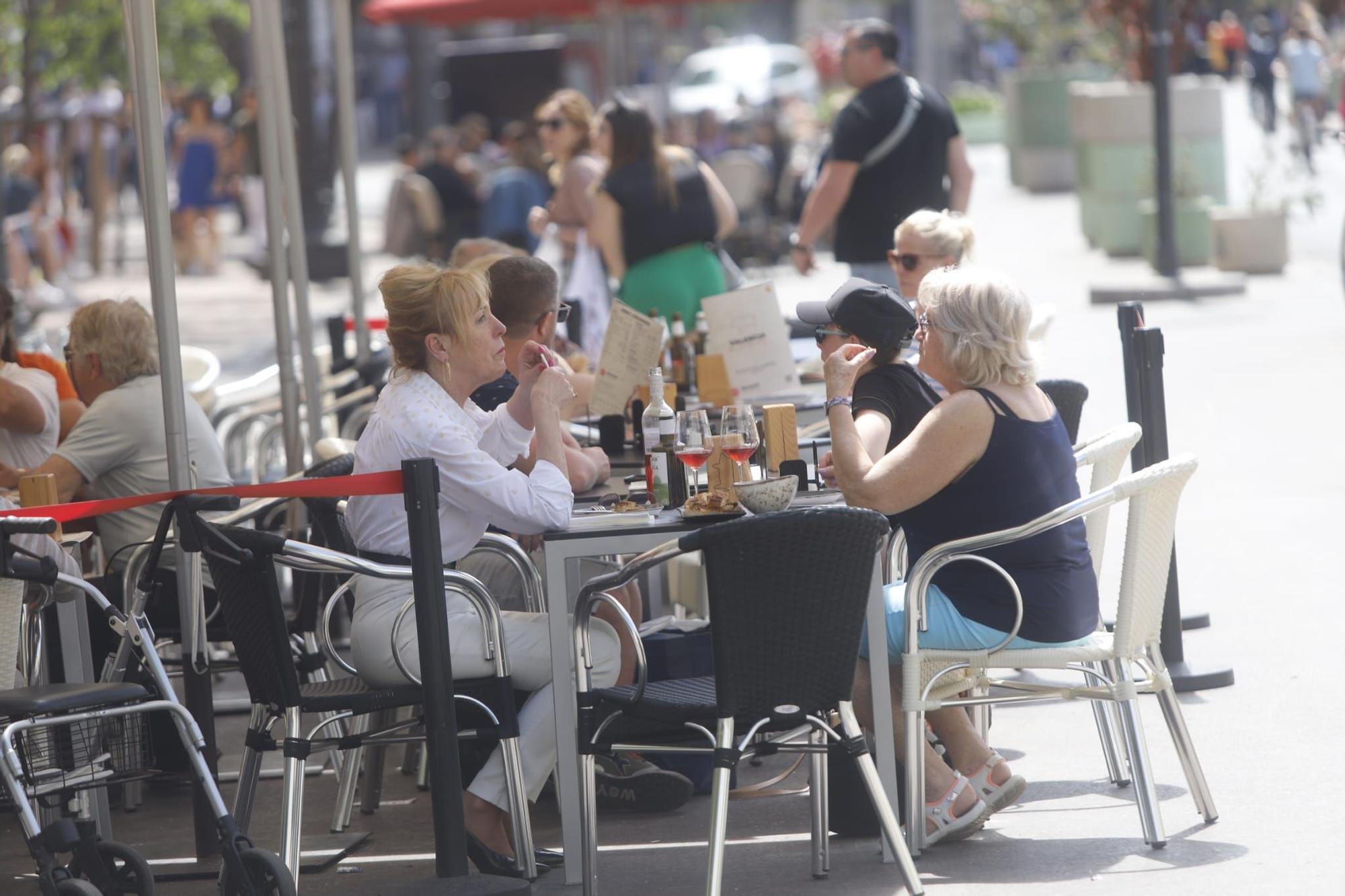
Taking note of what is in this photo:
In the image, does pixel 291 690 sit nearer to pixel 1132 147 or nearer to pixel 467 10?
pixel 1132 147

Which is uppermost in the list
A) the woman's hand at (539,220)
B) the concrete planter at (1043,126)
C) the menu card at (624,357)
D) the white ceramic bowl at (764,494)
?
the concrete planter at (1043,126)

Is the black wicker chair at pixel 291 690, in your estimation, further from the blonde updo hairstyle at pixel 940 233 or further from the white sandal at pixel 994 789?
the blonde updo hairstyle at pixel 940 233

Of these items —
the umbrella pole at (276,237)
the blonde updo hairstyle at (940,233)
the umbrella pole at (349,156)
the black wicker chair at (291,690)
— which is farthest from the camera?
the umbrella pole at (349,156)

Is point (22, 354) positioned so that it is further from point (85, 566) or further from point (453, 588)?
point (453, 588)

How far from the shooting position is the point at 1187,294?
595 inches

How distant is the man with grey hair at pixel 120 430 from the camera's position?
19.4 feet

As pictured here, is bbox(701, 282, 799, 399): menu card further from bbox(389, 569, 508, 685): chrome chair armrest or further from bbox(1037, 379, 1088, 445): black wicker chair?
bbox(389, 569, 508, 685): chrome chair armrest

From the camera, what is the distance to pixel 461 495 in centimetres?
462

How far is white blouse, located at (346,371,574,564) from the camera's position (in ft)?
14.9

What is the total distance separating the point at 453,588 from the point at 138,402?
1.84 meters

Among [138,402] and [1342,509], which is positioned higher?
[138,402]

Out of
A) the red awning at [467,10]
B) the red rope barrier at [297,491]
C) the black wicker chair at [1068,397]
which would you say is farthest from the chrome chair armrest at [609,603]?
the red awning at [467,10]

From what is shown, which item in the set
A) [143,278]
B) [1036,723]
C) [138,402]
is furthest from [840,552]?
[143,278]

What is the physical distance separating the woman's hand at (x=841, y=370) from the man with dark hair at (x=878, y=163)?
3842 mm
